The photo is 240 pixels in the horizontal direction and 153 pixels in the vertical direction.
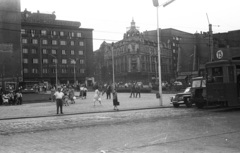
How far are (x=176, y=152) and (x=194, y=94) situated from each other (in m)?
14.6

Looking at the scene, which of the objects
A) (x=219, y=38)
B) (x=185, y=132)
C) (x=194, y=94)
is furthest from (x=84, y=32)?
(x=185, y=132)

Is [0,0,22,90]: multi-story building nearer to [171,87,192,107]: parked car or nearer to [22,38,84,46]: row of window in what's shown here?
[22,38,84,46]: row of window

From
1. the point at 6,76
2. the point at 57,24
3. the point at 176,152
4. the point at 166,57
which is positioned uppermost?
the point at 57,24

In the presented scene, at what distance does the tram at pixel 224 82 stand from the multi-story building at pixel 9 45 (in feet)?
180


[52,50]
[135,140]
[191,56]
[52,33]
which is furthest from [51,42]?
[135,140]

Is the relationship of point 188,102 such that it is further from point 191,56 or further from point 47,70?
point 47,70

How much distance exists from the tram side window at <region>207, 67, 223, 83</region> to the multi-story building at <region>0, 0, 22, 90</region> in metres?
54.7

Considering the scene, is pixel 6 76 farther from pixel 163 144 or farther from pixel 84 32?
pixel 163 144

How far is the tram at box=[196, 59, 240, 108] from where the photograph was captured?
18.3 m

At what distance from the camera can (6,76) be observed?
67.7m

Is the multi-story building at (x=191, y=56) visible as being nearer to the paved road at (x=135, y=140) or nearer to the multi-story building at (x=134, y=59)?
the multi-story building at (x=134, y=59)

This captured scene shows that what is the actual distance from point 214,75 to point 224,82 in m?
1.05

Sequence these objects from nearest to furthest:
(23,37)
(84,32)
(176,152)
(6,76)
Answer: (176,152) → (6,76) → (23,37) → (84,32)

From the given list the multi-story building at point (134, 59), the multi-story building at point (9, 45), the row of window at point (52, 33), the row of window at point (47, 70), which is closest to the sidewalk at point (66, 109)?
the multi-story building at point (9, 45)
